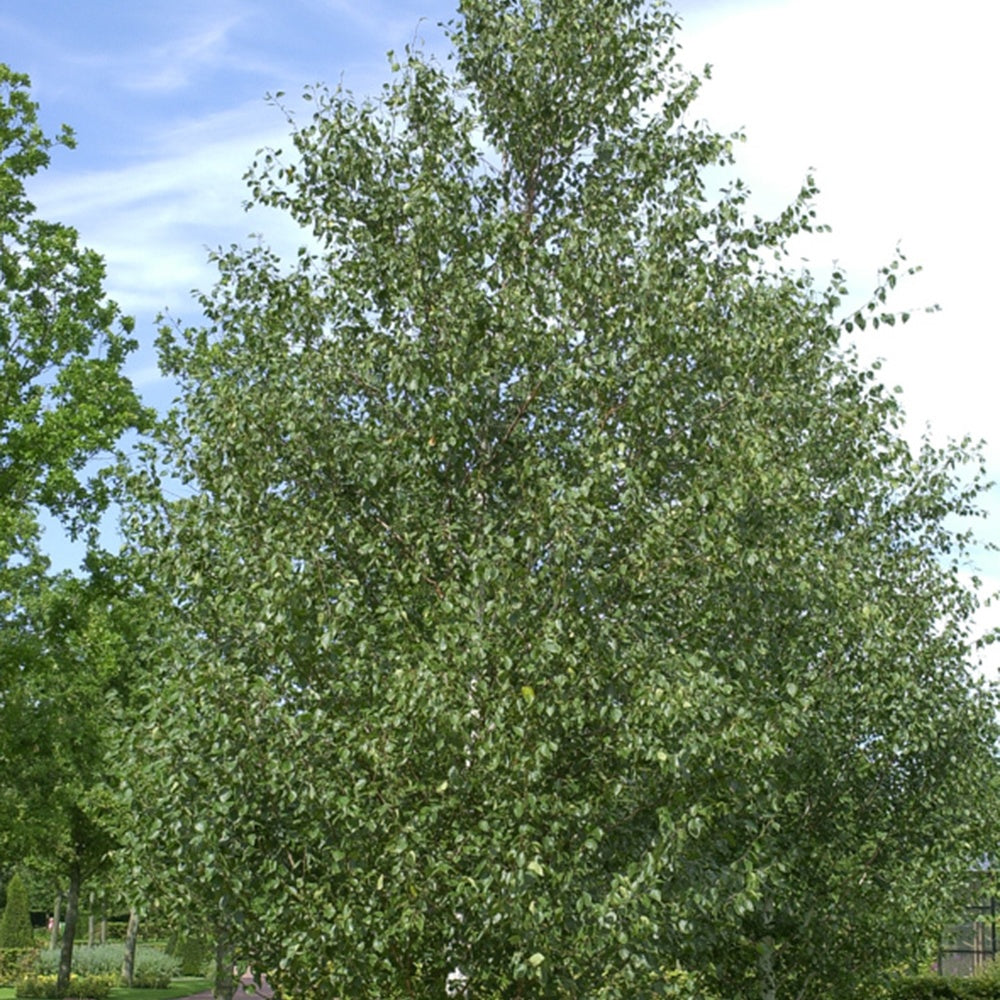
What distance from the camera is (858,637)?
47.1ft

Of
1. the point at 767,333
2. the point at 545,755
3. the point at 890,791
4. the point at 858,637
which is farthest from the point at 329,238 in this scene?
the point at 890,791

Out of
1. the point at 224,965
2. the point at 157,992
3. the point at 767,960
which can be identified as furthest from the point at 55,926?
the point at 224,965

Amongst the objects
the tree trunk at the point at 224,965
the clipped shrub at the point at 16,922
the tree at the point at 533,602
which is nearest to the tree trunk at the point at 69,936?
the clipped shrub at the point at 16,922

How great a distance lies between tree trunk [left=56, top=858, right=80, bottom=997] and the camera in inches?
1330

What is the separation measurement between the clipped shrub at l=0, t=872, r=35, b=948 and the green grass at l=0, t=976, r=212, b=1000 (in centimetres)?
842

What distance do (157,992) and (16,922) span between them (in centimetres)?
1489

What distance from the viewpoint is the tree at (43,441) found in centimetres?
2312

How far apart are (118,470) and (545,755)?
5.38m

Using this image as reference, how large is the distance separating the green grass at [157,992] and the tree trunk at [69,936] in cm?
162

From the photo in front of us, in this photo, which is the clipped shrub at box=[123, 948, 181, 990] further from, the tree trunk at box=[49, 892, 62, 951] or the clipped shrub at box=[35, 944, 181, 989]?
the tree trunk at box=[49, 892, 62, 951]

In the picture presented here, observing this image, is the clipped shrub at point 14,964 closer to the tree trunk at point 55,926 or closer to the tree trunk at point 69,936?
the tree trunk at point 69,936

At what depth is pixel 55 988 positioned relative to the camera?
34219 mm

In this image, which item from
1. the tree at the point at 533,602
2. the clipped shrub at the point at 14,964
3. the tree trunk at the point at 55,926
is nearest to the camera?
the tree at the point at 533,602

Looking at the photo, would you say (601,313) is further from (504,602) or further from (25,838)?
(25,838)
